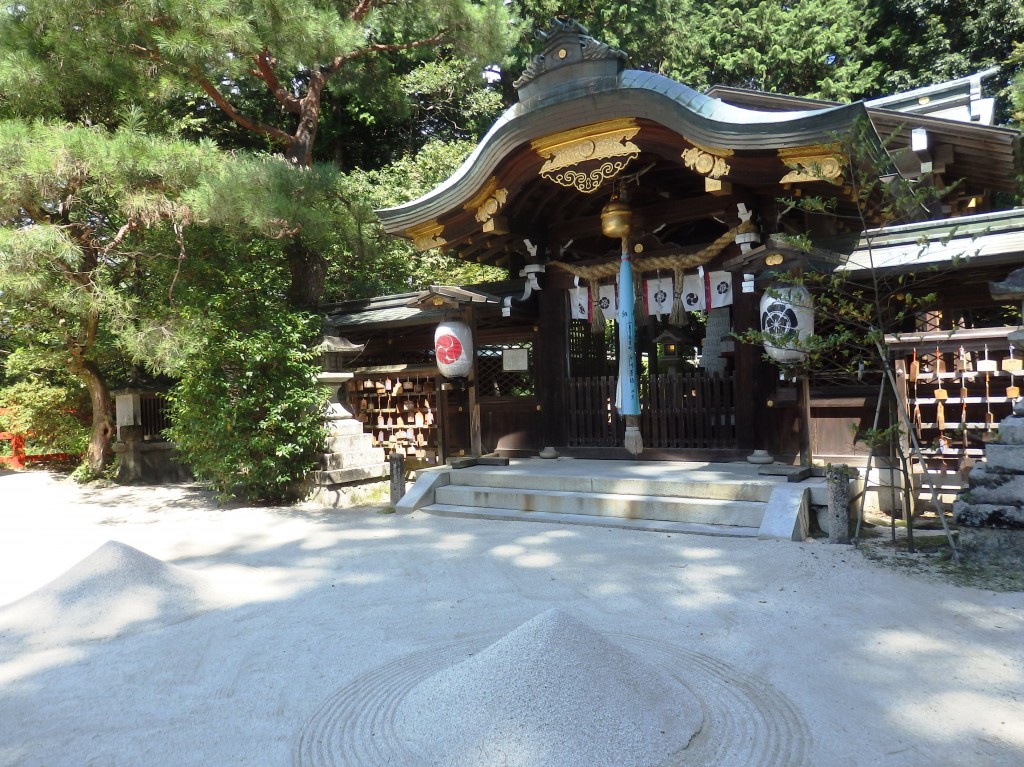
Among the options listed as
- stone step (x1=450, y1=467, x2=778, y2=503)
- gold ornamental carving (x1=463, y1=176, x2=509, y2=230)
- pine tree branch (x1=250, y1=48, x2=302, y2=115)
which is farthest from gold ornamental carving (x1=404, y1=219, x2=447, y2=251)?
pine tree branch (x1=250, y1=48, x2=302, y2=115)

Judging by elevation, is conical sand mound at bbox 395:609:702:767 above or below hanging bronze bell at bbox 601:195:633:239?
below

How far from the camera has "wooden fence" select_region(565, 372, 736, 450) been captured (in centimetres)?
774

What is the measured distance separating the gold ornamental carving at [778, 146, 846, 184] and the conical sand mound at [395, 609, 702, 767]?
4793 mm

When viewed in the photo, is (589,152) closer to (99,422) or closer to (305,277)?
(305,277)

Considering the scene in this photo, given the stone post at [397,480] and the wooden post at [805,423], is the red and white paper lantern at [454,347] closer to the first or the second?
the stone post at [397,480]

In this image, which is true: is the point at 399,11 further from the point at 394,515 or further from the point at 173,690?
the point at 173,690

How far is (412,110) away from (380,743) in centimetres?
1406

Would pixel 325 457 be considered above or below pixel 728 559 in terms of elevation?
above

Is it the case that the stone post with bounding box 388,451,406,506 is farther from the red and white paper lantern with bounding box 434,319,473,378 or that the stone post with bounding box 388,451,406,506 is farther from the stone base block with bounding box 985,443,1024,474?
the stone base block with bounding box 985,443,1024,474

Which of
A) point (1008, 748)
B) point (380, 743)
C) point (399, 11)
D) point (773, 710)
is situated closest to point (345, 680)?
point (380, 743)

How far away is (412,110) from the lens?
1438cm

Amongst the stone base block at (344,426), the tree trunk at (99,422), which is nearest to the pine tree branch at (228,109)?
the stone base block at (344,426)

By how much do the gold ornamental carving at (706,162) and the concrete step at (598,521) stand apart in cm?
350

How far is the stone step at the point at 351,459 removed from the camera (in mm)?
8234
